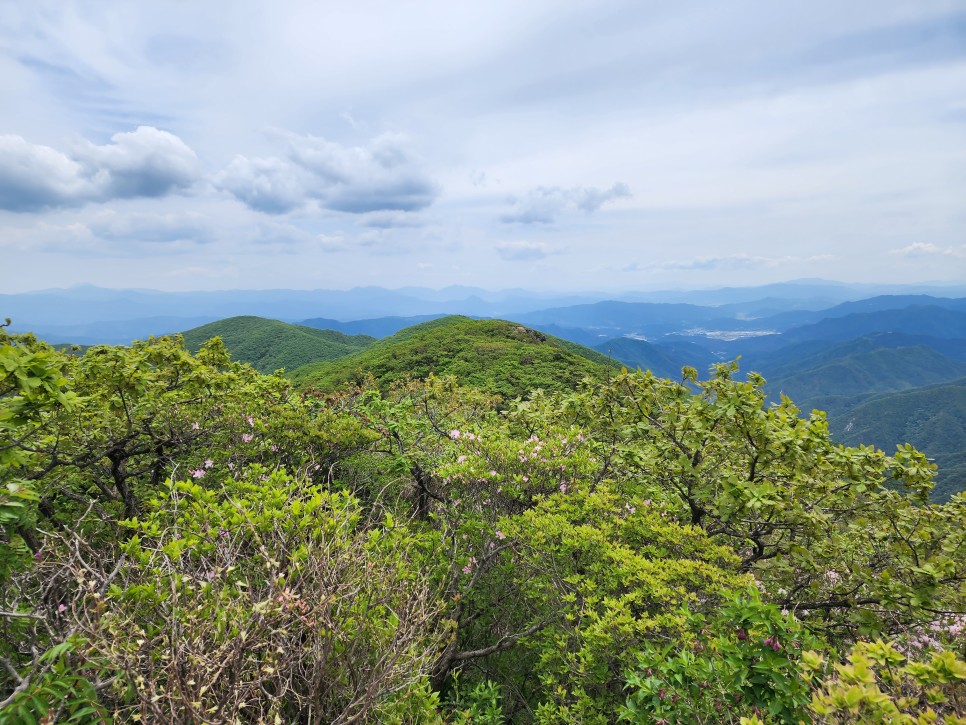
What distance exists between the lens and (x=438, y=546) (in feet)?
20.5

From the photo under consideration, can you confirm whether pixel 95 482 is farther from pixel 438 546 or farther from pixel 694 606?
pixel 694 606

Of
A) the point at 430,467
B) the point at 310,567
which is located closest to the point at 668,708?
the point at 310,567

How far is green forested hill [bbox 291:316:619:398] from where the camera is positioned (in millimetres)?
40062

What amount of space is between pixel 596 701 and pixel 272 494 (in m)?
3.87

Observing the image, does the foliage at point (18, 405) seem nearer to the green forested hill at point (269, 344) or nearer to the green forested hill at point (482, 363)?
the green forested hill at point (482, 363)

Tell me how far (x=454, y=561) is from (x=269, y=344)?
376ft

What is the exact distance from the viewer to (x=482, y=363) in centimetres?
4531

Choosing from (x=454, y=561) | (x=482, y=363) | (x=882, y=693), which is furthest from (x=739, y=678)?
(x=482, y=363)

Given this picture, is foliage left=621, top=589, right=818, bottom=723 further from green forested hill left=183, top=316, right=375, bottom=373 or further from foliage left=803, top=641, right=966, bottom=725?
green forested hill left=183, top=316, right=375, bottom=373

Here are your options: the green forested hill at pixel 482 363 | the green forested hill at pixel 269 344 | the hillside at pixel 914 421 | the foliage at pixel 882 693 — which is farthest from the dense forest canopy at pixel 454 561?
the hillside at pixel 914 421

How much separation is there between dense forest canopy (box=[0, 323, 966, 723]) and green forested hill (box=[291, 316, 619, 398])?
28.4 m

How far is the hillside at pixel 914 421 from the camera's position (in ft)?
463

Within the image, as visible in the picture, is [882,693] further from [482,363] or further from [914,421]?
[914,421]

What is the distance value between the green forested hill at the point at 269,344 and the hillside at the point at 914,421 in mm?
149565
